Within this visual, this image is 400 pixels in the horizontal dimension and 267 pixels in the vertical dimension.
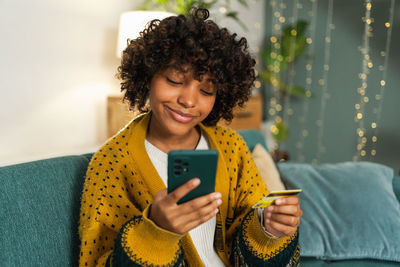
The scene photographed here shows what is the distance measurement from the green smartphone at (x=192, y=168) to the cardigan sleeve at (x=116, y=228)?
98mm

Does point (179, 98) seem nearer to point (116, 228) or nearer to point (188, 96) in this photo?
point (188, 96)

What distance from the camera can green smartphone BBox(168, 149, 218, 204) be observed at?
2.13 ft

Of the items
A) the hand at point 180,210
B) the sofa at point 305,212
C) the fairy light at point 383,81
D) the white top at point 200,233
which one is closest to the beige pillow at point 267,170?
the sofa at point 305,212

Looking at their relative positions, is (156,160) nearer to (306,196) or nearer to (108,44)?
(306,196)

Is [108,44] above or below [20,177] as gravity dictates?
above

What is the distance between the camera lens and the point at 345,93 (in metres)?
3.54

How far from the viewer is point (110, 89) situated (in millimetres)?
2711

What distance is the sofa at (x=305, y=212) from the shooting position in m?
0.94

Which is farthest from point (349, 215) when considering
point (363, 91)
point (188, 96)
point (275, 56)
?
point (275, 56)

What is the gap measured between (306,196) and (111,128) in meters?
1.37

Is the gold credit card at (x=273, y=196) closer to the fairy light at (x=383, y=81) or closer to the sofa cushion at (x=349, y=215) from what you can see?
the sofa cushion at (x=349, y=215)

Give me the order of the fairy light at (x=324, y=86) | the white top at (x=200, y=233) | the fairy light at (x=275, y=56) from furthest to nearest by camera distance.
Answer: the fairy light at (x=275, y=56) → the fairy light at (x=324, y=86) → the white top at (x=200, y=233)

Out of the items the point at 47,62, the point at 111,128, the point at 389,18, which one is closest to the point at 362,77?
the point at 389,18

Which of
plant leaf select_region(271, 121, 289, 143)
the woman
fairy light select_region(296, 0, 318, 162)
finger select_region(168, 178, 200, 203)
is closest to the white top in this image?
the woman
